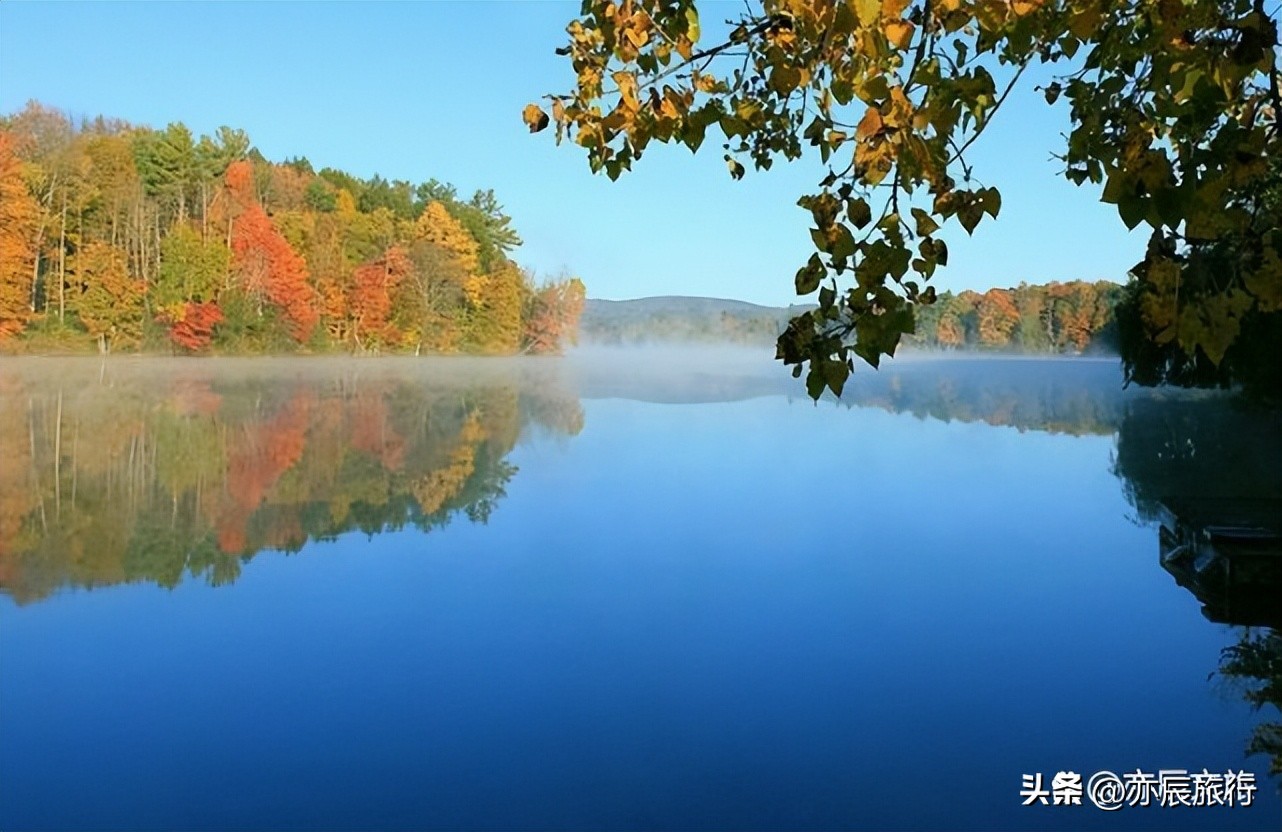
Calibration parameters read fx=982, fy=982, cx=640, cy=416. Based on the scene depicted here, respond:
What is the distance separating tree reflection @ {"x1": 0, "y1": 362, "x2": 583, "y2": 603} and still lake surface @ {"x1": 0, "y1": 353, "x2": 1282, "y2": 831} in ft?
0.18

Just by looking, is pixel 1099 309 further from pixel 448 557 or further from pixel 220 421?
pixel 448 557

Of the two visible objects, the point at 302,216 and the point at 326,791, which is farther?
the point at 302,216

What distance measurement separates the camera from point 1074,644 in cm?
398

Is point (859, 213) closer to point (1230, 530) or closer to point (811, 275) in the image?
point (811, 275)

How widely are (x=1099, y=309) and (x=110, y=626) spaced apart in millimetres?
36024

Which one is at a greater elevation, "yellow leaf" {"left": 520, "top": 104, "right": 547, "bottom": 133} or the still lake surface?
"yellow leaf" {"left": 520, "top": 104, "right": 547, "bottom": 133}

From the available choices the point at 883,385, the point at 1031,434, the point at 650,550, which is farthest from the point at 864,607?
the point at 883,385

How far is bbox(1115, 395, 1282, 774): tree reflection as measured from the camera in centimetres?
367

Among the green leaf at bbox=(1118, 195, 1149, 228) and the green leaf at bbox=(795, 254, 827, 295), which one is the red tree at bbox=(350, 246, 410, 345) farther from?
the green leaf at bbox=(1118, 195, 1149, 228)

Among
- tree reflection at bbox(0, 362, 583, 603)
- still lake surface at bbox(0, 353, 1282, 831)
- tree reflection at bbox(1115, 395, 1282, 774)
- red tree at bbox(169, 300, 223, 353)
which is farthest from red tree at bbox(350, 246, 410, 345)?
tree reflection at bbox(1115, 395, 1282, 774)

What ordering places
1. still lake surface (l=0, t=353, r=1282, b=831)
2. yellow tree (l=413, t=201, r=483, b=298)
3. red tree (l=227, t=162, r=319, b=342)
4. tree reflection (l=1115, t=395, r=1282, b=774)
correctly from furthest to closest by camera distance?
yellow tree (l=413, t=201, r=483, b=298) → red tree (l=227, t=162, r=319, b=342) → tree reflection (l=1115, t=395, r=1282, b=774) → still lake surface (l=0, t=353, r=1282, b=831)

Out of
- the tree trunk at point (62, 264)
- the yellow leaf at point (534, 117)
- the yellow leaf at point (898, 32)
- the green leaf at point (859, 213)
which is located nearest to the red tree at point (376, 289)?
the tree trunk at point (62, 264)

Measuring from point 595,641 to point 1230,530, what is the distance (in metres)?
3.32

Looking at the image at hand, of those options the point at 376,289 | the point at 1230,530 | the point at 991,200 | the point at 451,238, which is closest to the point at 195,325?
the point at 376,289
